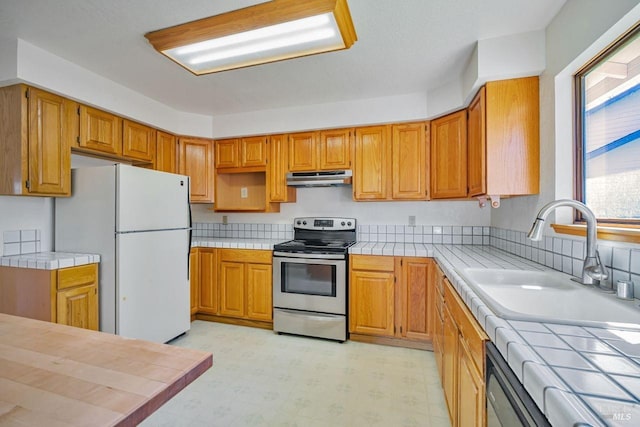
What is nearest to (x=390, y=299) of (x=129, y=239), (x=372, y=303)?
(x=372, y=303)

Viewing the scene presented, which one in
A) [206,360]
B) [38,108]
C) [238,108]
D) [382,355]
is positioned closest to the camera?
[206,360]

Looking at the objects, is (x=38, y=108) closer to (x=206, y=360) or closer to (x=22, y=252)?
(x=22, y=252)

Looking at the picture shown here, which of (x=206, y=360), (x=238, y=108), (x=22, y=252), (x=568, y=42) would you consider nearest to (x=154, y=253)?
(x=22, y=252)

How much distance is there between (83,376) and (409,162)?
110 inches

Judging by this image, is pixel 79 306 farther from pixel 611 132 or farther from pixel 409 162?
pixel 611 132

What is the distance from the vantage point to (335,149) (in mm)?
3131

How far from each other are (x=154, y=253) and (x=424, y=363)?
8.05 feet

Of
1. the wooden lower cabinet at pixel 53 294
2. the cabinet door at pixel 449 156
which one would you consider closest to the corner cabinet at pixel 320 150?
the cabinet door at pixel 449 156

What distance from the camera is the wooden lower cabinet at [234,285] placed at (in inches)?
119

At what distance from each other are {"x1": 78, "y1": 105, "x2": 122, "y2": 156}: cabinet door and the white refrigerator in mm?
315

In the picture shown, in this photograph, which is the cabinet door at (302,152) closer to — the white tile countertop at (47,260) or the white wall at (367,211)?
the white wall at (367,211)

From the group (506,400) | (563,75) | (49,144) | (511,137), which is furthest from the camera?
(49,144)

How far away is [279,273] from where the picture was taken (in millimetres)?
2920

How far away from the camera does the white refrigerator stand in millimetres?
2252
